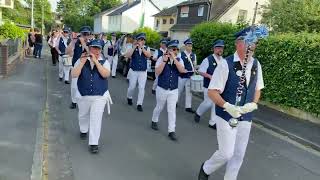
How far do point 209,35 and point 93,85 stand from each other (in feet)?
34.6

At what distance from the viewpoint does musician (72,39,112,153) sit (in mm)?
6605

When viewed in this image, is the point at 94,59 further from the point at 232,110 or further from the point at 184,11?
the point at 184,11

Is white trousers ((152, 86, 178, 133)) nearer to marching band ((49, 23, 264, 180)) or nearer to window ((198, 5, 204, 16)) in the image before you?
marching band ((49, 23, 264, 180))

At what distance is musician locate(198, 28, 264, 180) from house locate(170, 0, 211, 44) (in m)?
34.5

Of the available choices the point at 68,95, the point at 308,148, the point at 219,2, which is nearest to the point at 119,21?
the point at 219,2

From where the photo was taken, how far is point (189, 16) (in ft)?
144

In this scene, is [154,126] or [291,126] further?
[291,126]

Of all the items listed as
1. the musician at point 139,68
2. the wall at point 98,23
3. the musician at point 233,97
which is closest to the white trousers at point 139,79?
the musician at point 139,68

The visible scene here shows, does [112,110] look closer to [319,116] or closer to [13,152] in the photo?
[13,152]

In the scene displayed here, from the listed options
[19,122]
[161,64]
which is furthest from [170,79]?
[19,122]

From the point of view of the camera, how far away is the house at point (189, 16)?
41.0m

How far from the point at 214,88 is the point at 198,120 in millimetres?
4945

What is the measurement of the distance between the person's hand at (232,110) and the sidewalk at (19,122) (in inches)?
105

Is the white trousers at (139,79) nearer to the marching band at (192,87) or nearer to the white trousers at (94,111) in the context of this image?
the marching band at (192,87)
